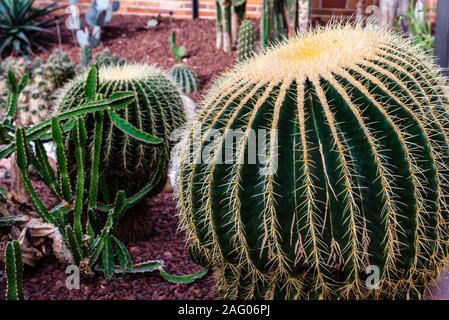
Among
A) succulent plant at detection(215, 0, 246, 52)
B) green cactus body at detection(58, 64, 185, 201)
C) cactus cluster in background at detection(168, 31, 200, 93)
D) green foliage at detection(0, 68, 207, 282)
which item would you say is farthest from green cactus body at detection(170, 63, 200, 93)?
green foliage at detection(0, 68, 207, 282)

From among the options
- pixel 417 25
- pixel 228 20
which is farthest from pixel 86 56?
pixel 417 25

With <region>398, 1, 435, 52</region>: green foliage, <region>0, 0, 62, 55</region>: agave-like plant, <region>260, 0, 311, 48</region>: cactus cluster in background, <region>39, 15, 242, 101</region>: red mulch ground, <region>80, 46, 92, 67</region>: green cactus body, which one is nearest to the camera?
<region>260, 0, 311, 48</region>: cactus cluster in background

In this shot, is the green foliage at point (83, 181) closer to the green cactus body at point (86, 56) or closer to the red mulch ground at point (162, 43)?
the red mulch ground at point (162, 43)

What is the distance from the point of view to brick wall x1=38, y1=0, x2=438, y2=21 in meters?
6.41

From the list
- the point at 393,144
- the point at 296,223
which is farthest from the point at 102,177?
the point at 393,144

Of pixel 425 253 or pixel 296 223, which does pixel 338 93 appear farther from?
pixel 425 253

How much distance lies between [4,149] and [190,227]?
877 mm

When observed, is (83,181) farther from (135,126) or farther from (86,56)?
(86,56)

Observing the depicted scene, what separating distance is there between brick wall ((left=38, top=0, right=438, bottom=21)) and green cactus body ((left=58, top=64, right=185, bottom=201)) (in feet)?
12.3

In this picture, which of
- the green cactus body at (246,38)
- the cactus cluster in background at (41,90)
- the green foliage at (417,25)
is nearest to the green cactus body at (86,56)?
the cactus cluster in background at (41,90)

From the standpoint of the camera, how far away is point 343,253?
1.91 meters

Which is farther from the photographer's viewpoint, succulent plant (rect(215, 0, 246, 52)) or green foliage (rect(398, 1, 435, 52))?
succulent plant (rect(215, 0, 246, 52))

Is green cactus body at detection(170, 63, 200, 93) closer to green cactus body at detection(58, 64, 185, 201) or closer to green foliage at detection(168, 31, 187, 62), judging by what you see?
green foliage at detection(168, 31, 187, 62)

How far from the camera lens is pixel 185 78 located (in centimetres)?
534
